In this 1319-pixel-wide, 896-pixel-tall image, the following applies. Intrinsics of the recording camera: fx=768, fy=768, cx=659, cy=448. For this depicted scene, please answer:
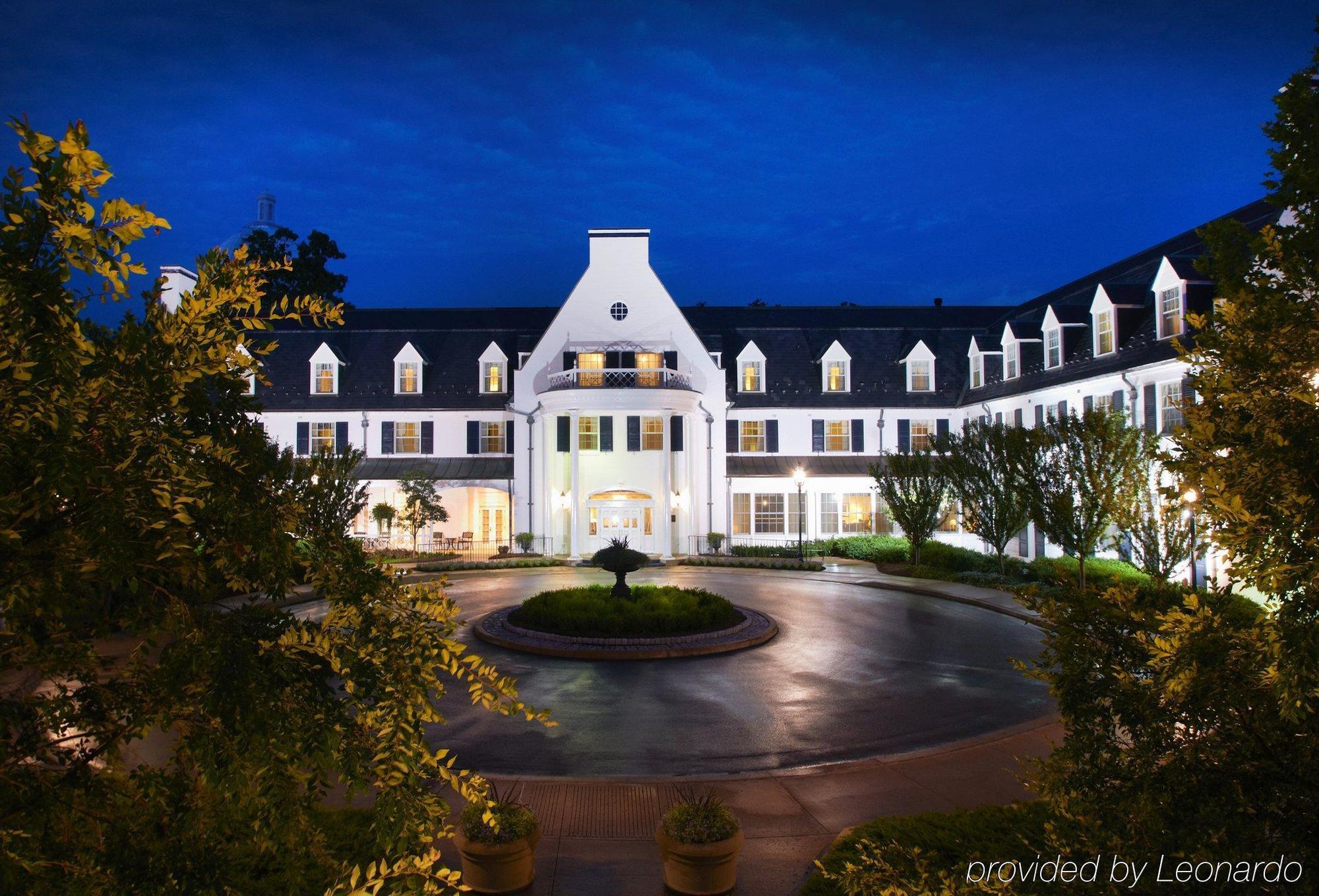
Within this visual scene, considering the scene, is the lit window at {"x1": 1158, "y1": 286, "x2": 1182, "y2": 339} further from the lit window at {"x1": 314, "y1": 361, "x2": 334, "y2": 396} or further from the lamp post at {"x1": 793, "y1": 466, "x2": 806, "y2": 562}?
the lit window at {"x1": 314, "y1": 361, "x2": 334, "y2": 396}

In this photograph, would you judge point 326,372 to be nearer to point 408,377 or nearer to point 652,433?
point 408,377

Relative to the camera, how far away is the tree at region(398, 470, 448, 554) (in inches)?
1427

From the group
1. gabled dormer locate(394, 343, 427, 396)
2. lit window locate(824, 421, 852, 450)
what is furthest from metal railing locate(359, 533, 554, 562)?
lit window locate(824, 421, 852, 450)

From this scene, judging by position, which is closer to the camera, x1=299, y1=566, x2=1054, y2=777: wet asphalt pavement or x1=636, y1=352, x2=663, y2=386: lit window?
x1=299, y1=566, x2=1054, y2=777: wet asphalt pavement

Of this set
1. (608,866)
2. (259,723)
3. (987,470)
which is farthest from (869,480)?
(259,723)

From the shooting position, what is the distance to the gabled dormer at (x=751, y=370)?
42625 millimetres

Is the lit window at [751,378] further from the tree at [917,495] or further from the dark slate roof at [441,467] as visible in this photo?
the dark slate roof at [441,467]

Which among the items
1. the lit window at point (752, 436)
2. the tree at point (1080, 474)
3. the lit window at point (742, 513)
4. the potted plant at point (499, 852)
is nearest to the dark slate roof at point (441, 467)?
the lit window at point (742, 513)

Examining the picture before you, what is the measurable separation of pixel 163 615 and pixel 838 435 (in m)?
41.2

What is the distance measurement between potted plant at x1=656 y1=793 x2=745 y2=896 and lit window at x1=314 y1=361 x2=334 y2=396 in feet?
135

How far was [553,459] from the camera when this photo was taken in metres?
39.2

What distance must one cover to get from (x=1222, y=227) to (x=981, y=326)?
4388 centimetres

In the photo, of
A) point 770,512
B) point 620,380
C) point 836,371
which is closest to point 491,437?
point 620,380

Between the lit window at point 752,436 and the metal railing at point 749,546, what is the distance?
4.89m
